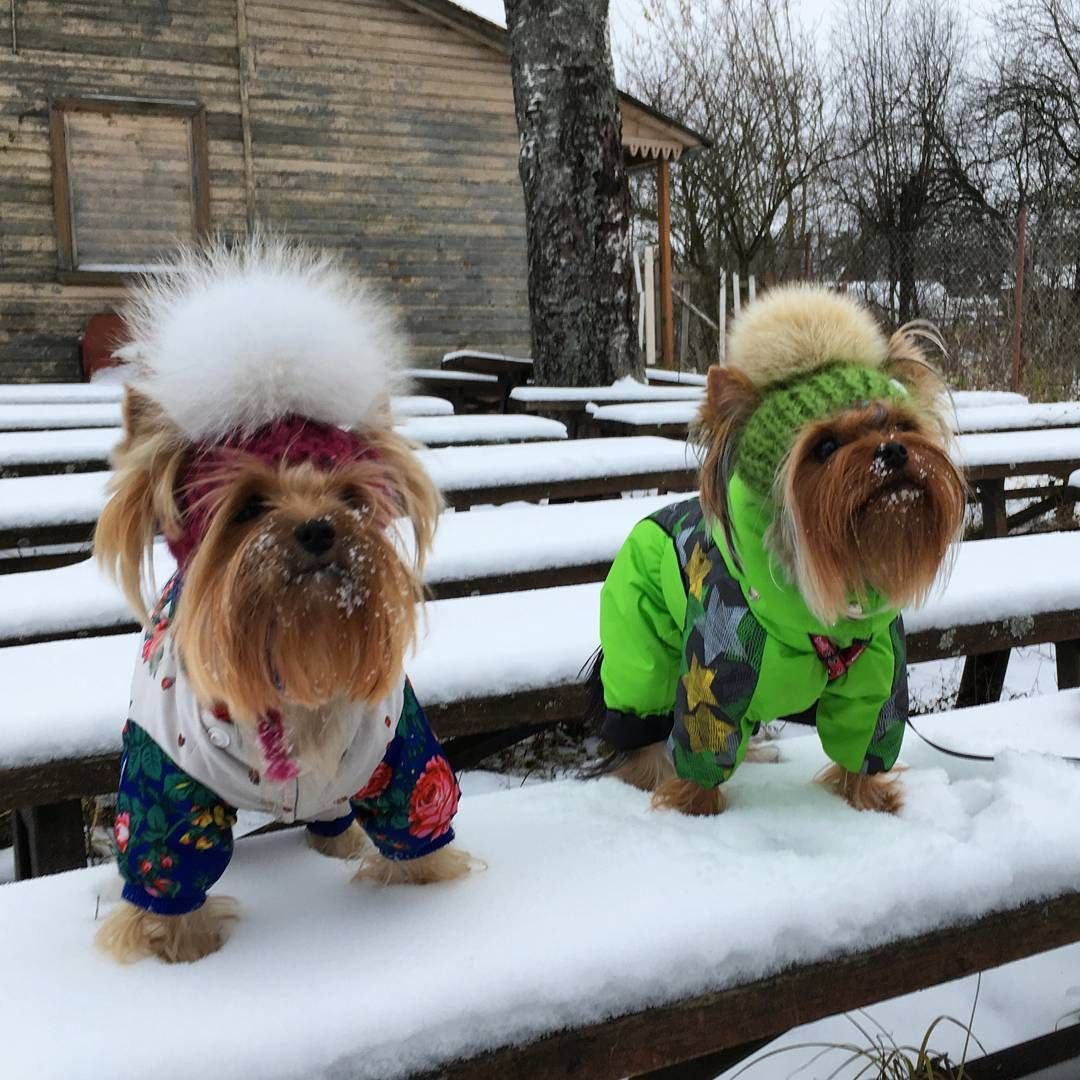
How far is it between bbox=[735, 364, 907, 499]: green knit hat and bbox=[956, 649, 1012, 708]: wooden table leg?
5.64 feet

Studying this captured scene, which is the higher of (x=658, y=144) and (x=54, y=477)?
(x=658, y=144)

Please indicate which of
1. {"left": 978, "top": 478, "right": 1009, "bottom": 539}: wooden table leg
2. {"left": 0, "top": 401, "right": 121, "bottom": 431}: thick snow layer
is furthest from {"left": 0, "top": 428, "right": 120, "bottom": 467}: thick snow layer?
{"left": 978, "top": 478, "right": 1009, "bottom": 539}: wooden table leg

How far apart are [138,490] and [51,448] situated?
111 inches

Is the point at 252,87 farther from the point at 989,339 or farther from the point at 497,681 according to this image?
the point at 497,681

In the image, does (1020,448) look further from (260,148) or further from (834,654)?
(260,148)

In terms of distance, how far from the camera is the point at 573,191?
22.2 feet

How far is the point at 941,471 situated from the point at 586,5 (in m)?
5.96

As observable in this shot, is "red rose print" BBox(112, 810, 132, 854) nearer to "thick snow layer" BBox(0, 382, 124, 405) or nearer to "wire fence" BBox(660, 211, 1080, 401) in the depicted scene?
"thick snow layer" BBox(0, 382, 124, 405)

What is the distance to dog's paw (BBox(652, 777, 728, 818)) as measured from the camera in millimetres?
1600

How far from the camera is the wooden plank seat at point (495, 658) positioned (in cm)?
157

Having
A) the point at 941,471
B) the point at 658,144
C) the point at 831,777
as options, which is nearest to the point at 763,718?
the point at 831,777

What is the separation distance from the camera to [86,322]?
428 inches

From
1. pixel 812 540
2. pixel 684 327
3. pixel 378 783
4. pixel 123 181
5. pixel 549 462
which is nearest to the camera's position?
pixel 378 783

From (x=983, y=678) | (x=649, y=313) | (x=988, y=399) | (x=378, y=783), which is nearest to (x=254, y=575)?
(x=378, y=783)
